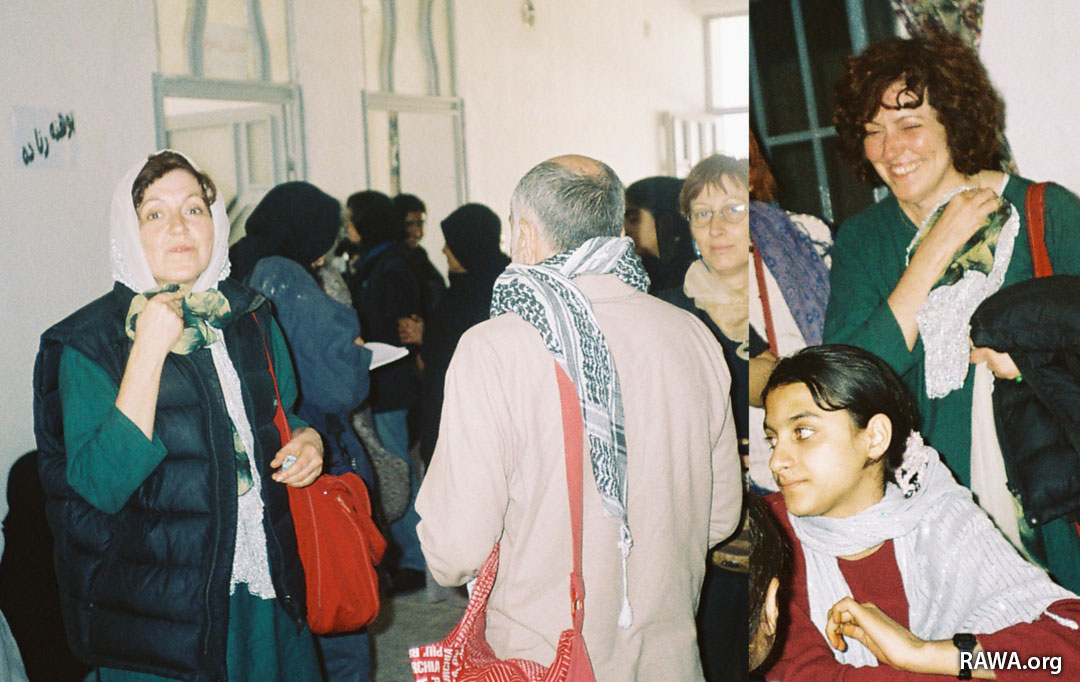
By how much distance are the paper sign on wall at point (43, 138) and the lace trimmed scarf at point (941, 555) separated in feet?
5.87

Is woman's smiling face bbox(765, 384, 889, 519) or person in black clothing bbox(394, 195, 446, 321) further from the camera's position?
person in black clothing bbox(394, 195, 446, 321)

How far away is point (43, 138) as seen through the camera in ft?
6.95

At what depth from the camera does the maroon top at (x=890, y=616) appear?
1468 mm

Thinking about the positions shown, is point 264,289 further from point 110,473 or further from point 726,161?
point 726,161

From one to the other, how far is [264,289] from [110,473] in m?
0.91

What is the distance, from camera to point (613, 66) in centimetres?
261

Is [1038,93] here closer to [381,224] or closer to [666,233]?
[666,233]

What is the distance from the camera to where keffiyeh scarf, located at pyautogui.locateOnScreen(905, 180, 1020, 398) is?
5.07ft

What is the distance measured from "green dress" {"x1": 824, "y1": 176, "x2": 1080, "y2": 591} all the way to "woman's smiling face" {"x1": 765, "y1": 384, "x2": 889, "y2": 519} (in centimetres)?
15

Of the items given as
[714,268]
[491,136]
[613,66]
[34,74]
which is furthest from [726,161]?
[34,74]

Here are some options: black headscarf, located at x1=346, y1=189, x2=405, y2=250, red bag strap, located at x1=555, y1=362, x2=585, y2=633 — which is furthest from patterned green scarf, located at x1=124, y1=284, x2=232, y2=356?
black headscarf, located at x1=346, y1=189, x2=405, y2=250

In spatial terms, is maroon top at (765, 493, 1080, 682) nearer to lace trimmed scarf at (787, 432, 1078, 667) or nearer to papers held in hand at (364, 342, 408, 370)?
lace trimmed scarf at (787, 432, 1078, 667)

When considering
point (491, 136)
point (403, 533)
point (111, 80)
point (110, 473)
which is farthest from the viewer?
point (403, 533)

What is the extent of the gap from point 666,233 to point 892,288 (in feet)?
2.15
